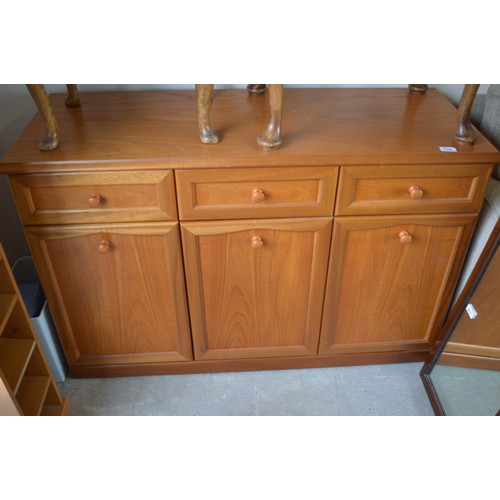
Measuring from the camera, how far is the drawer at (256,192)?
116 centimetres

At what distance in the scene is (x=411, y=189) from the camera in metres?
1.20

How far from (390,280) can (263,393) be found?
555 millimetres

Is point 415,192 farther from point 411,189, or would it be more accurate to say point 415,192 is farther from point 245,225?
point 245,225

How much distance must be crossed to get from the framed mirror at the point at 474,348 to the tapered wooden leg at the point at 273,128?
24.3 inches

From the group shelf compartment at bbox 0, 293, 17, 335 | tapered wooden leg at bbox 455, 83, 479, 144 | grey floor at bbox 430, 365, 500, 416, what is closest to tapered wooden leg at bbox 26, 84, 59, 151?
shelf compartment at bbox 0, 293, 17, 335

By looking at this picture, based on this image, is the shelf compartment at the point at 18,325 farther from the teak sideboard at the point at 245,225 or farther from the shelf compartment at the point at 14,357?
the teak sideboard at the point at 245,225

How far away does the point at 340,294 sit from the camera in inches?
55.9

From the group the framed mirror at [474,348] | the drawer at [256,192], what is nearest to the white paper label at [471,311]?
the framed mirror at [474,348]

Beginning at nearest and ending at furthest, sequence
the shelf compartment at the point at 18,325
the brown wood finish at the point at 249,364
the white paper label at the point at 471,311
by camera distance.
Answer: the shelf compartment at the point at 18,325
the white paper label at the point at 471,311
the brown wood finish at the point at 249,364

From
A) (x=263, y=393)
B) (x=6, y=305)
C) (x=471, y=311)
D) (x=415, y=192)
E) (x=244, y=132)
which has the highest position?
(x=244, y=132)

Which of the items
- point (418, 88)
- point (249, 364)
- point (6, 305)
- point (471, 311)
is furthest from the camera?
point (249, 364)

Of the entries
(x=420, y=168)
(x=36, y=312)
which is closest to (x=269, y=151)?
(x=420, y=168)

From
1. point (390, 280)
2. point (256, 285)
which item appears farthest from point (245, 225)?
point (390, 280)

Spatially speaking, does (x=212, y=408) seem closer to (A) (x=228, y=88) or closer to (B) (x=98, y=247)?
(B) (x=98, y=247)
